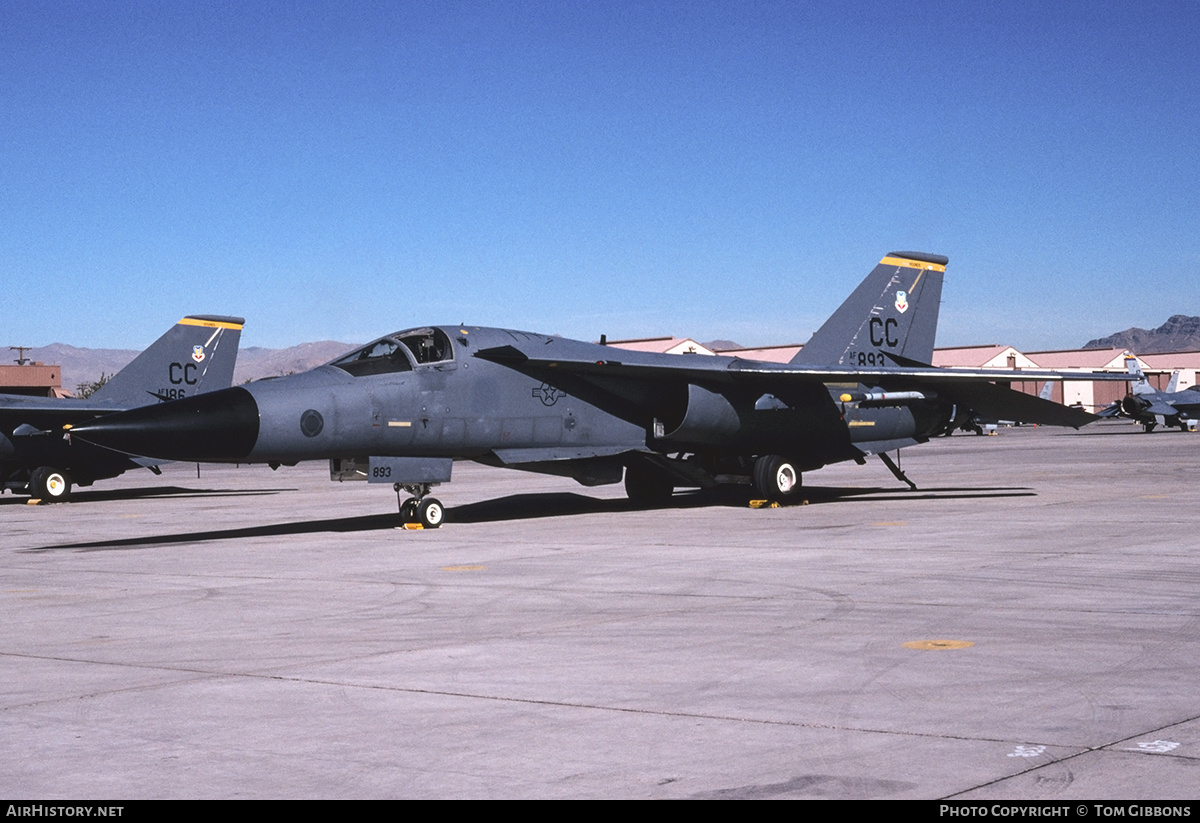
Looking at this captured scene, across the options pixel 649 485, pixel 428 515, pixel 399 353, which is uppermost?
pixel 399 353

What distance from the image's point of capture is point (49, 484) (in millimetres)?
26547

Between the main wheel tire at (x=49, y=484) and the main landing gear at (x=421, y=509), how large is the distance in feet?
43.9

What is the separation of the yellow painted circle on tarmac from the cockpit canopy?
32.7 ft

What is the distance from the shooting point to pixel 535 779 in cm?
470

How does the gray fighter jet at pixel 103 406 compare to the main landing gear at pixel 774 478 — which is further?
the gray fighter jet at pixel 103 406

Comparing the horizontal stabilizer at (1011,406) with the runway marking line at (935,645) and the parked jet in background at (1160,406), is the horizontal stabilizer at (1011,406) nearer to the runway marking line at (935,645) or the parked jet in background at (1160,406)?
the runway marking line at (935,645)

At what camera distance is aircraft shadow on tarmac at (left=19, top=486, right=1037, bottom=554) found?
16.4m

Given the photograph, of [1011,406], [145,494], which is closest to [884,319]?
[1011,406]

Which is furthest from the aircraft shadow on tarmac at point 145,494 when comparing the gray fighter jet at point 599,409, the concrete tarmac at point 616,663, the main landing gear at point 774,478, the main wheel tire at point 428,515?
the main landing gear at point 774,478

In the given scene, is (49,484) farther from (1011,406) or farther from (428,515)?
(1011,406)

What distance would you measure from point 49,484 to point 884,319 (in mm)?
18043

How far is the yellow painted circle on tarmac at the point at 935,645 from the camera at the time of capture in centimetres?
730

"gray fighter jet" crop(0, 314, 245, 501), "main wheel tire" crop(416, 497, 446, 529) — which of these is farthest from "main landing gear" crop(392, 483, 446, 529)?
"gray fighter jet" crop(0, 314, 245, 501)

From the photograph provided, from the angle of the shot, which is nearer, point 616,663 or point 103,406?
point 616,663
